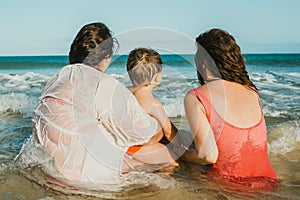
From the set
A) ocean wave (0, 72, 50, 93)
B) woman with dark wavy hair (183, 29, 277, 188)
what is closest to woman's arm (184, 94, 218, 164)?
woman with dark wavy hair (183, 29, 277, 188)

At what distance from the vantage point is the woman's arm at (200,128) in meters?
2.85

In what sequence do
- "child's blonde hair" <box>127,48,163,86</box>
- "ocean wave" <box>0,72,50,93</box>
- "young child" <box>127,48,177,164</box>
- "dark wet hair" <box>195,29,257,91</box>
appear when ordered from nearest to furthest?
"dark wet hair" <box>195,29,257,91</box> < "young child" <box>127,48,177,164</box> < "child's blonde hair" <box>127,48,163,86</box> < "ocean wave" <box>0,72,50,93</box>

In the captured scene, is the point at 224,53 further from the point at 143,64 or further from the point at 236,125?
the point at 143,64

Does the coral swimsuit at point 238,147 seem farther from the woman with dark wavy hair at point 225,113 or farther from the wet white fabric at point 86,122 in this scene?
the wet white fabric at point 86,122

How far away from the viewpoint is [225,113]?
2.89 m

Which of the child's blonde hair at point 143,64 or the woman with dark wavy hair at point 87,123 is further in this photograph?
the child's blonde hair at point 143,64

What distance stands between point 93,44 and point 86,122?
0.69m

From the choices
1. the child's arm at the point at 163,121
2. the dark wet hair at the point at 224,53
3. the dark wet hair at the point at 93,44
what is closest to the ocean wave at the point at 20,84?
the child's arm at the point at 163,121

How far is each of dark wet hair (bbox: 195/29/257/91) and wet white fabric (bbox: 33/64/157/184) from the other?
0.76 m

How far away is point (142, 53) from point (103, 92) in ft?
3.90

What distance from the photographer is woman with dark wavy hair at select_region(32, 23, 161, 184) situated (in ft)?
8.98

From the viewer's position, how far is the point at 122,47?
3.34 metres

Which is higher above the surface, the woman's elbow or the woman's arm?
the woman's arm

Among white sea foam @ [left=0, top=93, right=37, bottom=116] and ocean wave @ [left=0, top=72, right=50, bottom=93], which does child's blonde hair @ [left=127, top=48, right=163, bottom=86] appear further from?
ocean wave @ [left=0, top=72, right=50, bottom=93]
